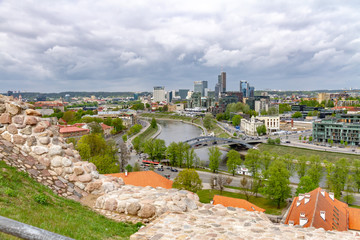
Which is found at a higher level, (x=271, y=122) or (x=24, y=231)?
(x=24, y=231)

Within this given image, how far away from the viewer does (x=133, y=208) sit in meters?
5.73

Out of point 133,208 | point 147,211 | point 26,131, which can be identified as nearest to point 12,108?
point 26,131

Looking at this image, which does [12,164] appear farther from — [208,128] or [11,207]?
[208,128]

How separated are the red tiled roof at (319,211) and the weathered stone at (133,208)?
12163 mm

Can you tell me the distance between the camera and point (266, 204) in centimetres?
2545

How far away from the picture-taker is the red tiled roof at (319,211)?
1502 centimetres

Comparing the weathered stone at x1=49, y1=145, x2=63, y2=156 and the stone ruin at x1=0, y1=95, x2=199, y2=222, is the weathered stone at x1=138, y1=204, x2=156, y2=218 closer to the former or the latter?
the stone ruin at x1=0, y1=95, x2=199, y2=222

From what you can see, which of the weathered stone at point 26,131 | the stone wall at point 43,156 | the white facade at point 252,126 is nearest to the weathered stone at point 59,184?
the stone wall at point 43,156

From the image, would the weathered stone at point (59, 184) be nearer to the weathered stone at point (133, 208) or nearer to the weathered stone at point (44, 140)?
the weathered stone at point (44, 140)

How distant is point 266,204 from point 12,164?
78.3 feet

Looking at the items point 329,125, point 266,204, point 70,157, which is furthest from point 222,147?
point 70,157

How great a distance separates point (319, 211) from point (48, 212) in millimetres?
15822

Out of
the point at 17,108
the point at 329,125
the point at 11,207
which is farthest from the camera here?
the point at 329,125

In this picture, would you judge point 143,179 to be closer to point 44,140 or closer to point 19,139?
point 44,140
